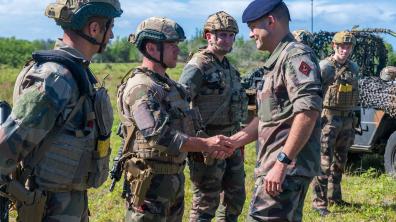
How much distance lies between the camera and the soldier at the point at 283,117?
3.48m

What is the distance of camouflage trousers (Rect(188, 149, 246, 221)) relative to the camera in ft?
16.8

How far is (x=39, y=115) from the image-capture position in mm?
2770

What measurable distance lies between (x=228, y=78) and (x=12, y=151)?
9.50ft

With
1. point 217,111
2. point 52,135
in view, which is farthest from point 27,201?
point 217,111

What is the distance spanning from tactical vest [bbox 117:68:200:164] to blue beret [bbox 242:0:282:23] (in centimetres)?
70

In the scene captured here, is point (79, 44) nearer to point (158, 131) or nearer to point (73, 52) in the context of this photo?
point (73, 52)

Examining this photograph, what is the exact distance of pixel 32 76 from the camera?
283 cm

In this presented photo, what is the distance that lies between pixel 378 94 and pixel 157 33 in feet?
15.4

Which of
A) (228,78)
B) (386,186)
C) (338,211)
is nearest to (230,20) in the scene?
(228,78)

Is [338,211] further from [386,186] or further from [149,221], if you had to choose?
[149,221]

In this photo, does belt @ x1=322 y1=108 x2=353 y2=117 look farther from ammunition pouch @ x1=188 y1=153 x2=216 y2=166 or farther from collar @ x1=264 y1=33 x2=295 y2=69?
collar @ x1=264 y1=33 x2=295 y2=69

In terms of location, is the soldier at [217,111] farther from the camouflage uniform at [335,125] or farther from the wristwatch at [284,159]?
the wristwatch at [284,159]

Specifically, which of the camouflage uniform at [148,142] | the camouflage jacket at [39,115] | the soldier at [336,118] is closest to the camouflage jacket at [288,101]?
the camouflage uniform at [148,142]

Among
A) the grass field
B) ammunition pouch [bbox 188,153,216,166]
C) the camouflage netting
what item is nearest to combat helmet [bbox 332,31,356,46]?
the camouflage netting
